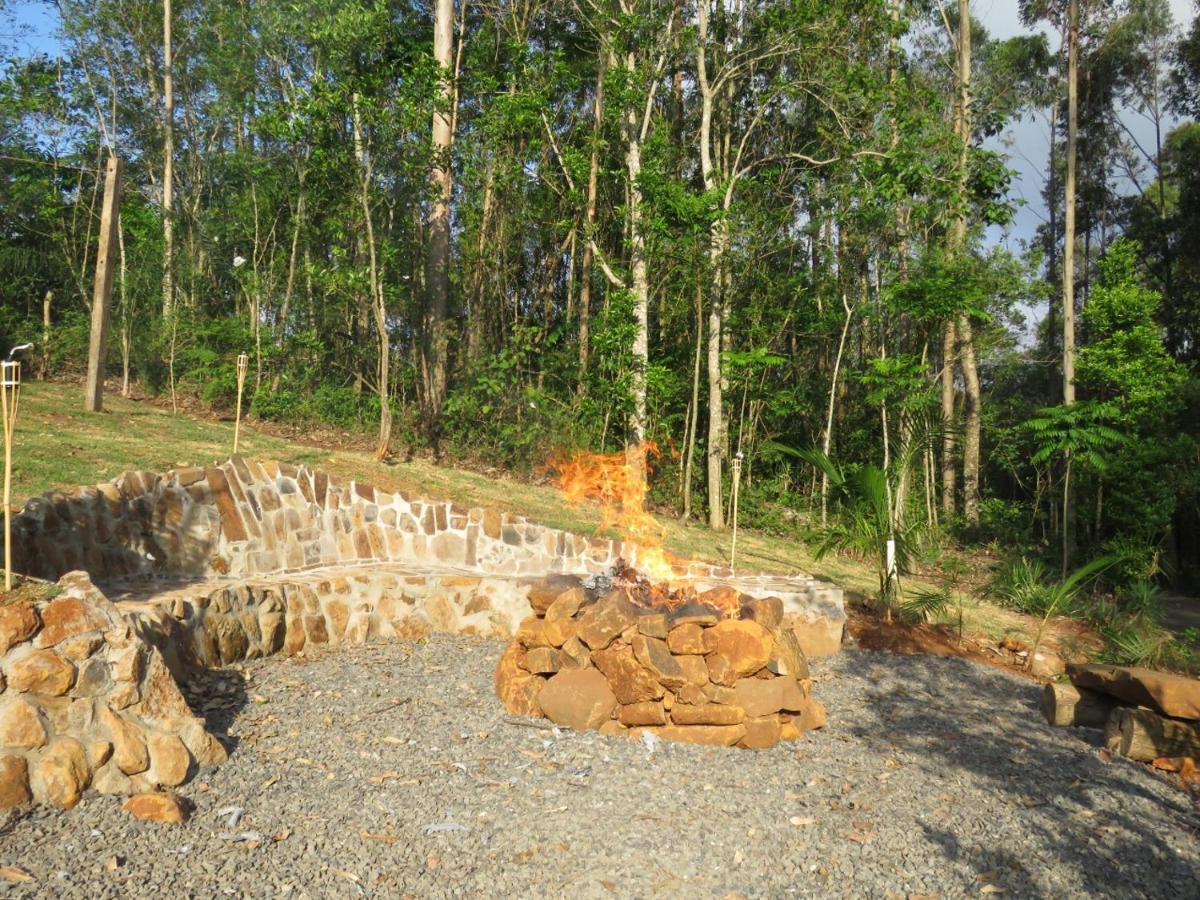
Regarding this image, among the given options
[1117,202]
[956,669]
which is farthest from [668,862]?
[1117,202]

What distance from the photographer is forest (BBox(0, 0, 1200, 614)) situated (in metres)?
13.9

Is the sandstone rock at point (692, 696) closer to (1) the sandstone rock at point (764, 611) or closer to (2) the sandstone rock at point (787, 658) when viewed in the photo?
(2) the sandstone rock at point (787, 658)

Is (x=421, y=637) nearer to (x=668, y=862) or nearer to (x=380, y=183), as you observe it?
(x=668, y=862)

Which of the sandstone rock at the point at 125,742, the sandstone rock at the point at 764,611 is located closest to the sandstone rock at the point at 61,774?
the sandstone rock at the point at 125,742

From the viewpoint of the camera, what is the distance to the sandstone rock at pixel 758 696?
5504 millimetres

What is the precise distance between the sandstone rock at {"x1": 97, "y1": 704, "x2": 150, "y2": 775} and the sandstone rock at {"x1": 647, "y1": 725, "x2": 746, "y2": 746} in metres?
2.83

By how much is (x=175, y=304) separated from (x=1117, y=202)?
94.0 ft

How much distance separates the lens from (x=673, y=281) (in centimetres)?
1542

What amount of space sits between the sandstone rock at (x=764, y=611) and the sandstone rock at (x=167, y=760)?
3.49m

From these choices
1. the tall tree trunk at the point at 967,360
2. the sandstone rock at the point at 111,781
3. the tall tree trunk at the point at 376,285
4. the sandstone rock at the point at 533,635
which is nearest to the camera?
the sandstone rock at the point at 111,781

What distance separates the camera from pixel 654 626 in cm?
566

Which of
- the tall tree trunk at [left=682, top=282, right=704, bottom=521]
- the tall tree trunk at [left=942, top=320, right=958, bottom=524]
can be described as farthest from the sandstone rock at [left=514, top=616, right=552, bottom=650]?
the tall tree trunk at [left=942, top=320, right=958, bottom=524]

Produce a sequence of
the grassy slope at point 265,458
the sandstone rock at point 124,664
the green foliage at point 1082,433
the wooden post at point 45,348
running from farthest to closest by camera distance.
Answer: the green foliage at point 1082,433
the wooden post at point 45,348
the grassy slope at point 265,458
the sandstone rock at point 124,664

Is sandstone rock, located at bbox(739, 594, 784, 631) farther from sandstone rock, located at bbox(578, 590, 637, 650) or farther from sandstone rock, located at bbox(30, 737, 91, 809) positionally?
sandstone rock, located at bbox(30, 737, 91, 809)
